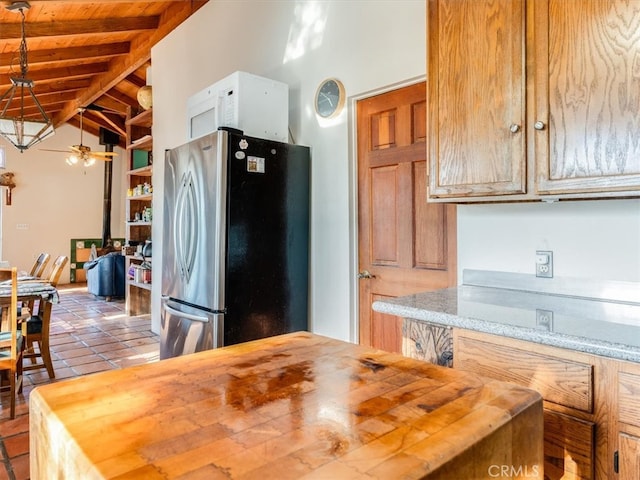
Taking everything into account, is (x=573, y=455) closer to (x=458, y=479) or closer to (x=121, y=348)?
(x=458, y=479)

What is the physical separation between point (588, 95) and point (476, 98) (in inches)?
15.8

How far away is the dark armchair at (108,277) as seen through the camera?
7109mm

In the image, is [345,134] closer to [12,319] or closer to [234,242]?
[234,242]

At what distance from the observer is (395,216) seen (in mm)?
2484

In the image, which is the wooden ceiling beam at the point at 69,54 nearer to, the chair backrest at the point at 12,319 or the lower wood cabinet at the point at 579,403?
the chair backrest at the point at 12,319

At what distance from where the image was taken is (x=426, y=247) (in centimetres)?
234

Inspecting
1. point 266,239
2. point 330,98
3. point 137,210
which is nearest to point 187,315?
point 266,239

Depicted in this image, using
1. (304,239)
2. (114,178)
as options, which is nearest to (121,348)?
(304,239)

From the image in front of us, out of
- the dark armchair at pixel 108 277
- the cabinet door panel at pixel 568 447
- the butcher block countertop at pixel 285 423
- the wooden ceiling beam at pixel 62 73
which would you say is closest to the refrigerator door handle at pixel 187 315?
the butcher block countertop at pixel 285 423

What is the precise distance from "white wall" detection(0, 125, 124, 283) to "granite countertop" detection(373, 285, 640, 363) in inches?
388

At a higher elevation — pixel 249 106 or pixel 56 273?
pixel 249 106

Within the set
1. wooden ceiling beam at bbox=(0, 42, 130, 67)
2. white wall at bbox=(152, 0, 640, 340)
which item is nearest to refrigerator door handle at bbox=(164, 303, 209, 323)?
white wall at bbox=(152, 0, 640, 340)

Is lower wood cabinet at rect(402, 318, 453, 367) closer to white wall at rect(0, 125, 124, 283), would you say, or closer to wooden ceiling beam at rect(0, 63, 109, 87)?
wooden ceiling beam at rect(0, 63, 109, 87)

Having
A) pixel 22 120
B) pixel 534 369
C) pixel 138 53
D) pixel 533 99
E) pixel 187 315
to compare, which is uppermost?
pixel 138 53
